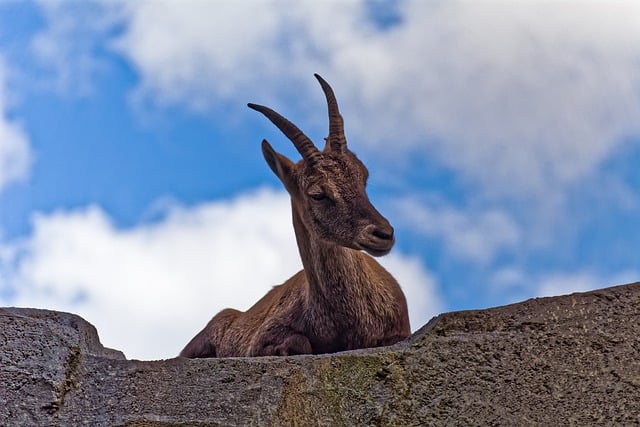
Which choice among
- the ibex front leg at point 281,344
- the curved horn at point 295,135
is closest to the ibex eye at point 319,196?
the curved horn at point 295,135

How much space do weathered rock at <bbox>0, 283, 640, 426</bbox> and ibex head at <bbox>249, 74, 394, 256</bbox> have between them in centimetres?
265

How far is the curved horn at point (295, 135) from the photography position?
26.6ft

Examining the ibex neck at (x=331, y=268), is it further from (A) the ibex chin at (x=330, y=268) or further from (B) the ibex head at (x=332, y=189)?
(B) the ibex head at (x=332, y=189)

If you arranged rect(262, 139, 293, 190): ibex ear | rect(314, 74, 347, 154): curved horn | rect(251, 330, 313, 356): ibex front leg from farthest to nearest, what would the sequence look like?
rect(262, 139, 293, 190): ibex ear → rect(314, 74, 347, 154): curved horn → rect(251, 330, 313, 356): ibex front leg

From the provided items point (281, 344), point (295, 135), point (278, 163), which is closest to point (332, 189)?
point (295, 135)

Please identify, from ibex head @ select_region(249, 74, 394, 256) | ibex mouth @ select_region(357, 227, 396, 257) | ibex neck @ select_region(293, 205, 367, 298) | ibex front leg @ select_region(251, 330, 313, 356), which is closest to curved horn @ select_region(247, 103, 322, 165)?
ibex head @ select_region(249, 74, 394, 256)

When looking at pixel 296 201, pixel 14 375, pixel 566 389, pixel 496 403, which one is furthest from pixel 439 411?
pixel 296 201

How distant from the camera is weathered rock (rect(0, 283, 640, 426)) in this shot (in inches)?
174

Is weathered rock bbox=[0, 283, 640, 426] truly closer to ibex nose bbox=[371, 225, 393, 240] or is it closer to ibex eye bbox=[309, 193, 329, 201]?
ibex nose bbox=[371, 225, 393, 240]

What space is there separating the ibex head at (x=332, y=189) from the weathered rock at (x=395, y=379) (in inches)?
104

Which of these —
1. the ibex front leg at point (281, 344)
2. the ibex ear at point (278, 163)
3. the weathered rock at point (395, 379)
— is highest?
the ibex ear at point (278, 163)

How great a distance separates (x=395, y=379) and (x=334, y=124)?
3.99 meters

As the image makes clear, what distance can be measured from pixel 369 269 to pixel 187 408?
3.70m

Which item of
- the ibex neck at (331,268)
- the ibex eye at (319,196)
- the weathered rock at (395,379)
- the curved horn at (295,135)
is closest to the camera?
the weathered rock at (395,379)
